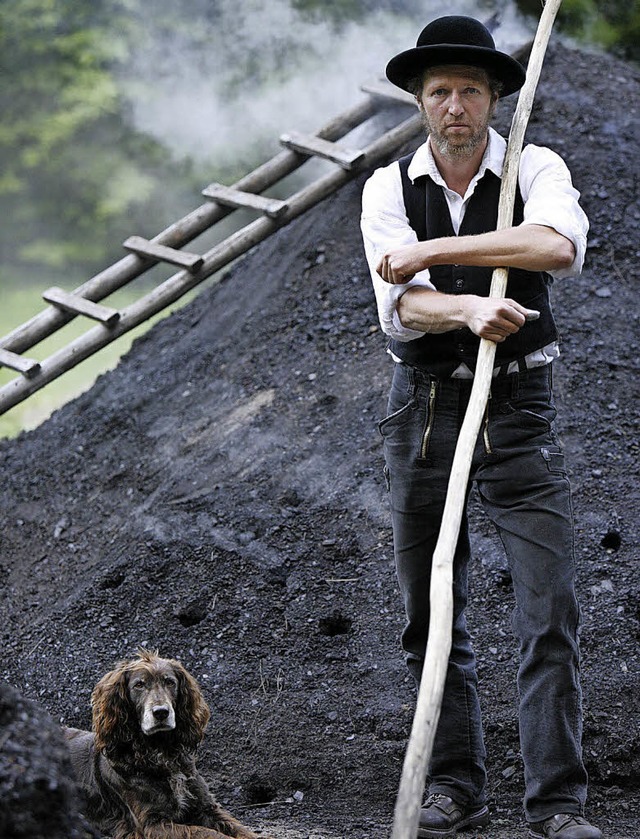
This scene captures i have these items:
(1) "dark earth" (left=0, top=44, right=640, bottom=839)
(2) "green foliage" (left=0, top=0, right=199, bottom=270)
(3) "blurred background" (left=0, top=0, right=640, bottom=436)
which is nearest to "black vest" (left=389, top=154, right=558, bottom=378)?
(1) "dark earth" (left=0, top=44, right=640, bottom=839)

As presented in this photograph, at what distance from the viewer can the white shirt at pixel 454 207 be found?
11.1ft

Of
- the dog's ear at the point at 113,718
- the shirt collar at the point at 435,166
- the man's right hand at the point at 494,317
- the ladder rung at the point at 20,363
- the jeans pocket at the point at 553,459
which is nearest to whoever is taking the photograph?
the man's right hand at the point at 494,317

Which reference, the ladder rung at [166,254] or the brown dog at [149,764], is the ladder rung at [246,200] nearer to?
the ladder rung at [166,254]

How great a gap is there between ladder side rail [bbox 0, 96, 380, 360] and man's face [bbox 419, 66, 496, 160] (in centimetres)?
359

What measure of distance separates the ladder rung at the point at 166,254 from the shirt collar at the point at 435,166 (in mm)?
3093

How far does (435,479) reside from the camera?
3572 millimetres

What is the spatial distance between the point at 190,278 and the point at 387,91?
213cm

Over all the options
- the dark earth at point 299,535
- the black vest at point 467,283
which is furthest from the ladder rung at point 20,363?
the black vest at point 467,283

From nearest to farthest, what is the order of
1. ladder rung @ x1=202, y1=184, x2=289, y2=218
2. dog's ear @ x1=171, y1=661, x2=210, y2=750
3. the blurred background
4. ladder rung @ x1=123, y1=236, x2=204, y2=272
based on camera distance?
1. dog's ear @ x1=171, y1=661, x2=210, y2=750
2. ladder rung @ x1=123, y1=236, x2=204, y2=272
3. ladder rung @ x1=202, y1=184, x2=289, y2=218
4. the blurred background

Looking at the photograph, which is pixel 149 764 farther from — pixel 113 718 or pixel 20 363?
pixel 20 363

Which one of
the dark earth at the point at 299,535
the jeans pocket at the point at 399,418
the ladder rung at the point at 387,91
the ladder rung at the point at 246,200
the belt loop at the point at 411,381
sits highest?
the ladder rung at the point at 387,91

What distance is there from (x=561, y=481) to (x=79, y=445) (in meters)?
4.12

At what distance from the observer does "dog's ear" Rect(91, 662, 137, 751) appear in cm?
368

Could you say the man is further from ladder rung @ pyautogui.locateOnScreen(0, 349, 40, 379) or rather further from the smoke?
the smoke
